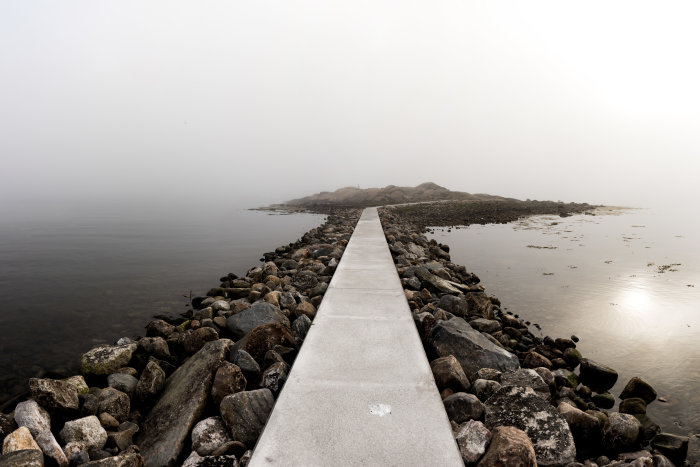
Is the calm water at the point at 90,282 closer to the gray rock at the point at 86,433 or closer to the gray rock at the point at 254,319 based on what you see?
the gray rock at the point at 254,319

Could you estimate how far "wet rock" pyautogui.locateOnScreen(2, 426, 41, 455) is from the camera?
281 cm

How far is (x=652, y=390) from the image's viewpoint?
4828 mm

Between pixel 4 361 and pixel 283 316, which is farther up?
pixel 283 316

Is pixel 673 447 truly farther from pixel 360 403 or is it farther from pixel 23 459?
pixel 23 459

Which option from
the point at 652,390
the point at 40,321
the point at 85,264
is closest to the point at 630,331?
Result: the point at 652,390

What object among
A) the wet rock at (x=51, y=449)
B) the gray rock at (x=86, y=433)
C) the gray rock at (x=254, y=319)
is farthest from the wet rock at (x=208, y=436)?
the gray rock at (x=254, y=319)

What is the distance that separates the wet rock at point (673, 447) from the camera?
3545mm

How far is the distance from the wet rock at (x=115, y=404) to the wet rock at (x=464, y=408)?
129 inches

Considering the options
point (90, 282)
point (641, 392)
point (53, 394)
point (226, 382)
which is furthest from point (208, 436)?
point (90, 282)

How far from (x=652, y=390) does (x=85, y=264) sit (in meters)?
17.8

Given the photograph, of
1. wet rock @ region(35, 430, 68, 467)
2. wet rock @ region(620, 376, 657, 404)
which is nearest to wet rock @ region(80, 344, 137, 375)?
wet rock @ region(35, 430, 68, 467)

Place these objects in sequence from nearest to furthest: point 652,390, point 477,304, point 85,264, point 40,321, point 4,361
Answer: point 652,390
point 4,361
point 477,304
point 40,321
point 85,264

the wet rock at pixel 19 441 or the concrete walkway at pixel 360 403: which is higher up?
the concrete walkway at pixel 360 403

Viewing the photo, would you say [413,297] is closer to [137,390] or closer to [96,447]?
[137,390]
